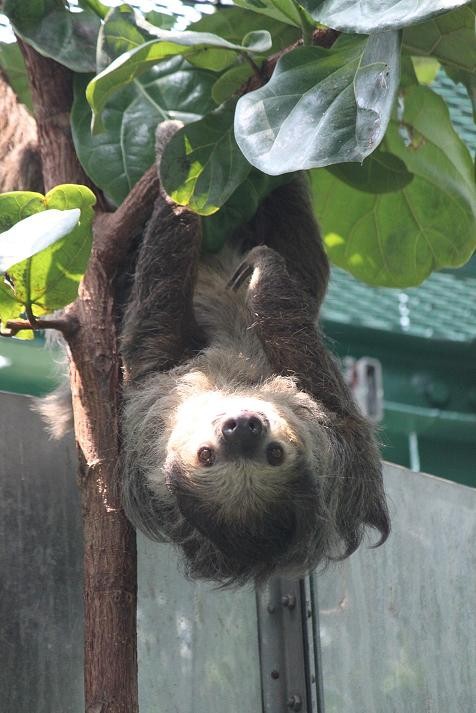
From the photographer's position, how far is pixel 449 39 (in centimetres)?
290

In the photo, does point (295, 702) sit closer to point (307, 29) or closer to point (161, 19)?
point (307, 29)

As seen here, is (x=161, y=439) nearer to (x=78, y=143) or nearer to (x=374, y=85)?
(x=78, y=143)

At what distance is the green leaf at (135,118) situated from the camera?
10.1 ft

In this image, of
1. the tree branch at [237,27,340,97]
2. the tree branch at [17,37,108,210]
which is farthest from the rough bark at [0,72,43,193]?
the tree branch at [237,27,340,97]

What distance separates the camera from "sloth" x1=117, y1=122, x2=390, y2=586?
3.05 m

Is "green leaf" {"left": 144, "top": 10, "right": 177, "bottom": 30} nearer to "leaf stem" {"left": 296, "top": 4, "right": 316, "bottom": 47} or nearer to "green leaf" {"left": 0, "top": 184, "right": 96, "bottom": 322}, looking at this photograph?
"leaf stem" {"left": 296, "top": 4, "right": 316, "bottom": 47}

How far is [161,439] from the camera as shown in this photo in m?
3.25

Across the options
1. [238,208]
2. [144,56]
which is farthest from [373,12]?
[238,208]

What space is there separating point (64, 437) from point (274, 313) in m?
0.74

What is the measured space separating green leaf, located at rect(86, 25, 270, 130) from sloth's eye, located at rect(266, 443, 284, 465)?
999 mm

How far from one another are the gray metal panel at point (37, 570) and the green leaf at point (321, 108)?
1.27 meters

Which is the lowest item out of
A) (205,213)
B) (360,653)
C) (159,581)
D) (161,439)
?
(360,653)

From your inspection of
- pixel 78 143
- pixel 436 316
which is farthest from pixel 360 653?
pixel 436 316

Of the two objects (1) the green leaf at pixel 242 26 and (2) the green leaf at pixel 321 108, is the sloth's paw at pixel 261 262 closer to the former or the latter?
(1) the green leaf at pixel 242 26
